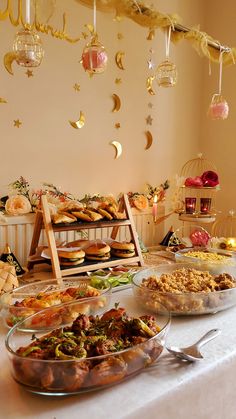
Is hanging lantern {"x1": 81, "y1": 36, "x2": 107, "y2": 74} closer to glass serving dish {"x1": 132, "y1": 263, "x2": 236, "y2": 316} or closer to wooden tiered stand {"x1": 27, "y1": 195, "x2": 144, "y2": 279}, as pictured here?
wooden tiered stand {"x1": 27, "y1": 195, "x2": 144, "y2": 279}

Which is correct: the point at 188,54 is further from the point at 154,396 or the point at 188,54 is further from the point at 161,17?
the point at 154,396

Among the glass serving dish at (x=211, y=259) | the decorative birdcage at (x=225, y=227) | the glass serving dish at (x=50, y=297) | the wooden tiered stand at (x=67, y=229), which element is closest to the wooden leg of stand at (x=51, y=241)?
the wooden tiered stand at (x=67, y=229)

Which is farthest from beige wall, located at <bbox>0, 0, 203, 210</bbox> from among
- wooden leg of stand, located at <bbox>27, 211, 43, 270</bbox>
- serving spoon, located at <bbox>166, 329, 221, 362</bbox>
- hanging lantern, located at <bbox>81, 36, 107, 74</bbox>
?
serving spoon, located at <bbox>166, 329, 221, 362</bbox>

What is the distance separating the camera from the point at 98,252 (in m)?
1.65

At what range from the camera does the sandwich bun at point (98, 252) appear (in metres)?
1.66

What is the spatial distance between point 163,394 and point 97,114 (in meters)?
2.05

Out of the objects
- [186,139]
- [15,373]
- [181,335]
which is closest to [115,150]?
[186,139]

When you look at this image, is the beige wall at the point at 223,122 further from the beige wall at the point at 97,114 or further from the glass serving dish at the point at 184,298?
the glass serving dish at the point at 184,298

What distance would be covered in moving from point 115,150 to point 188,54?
3.90ft

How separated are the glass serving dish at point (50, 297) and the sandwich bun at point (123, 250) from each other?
0.64 meters

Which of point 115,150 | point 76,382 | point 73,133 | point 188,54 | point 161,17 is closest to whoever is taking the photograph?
point 76,382

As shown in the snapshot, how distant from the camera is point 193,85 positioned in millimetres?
3049

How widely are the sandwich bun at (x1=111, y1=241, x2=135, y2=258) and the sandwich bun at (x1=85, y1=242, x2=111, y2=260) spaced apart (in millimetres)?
81

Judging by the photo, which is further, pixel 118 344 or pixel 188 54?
pixel 188 54
